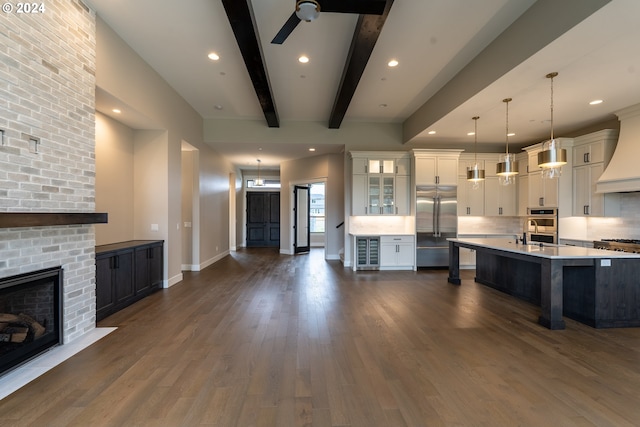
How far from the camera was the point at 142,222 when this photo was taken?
5059 mm

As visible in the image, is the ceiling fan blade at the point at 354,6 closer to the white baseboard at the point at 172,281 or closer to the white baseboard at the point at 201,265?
the white baseboard at the point at 172,281

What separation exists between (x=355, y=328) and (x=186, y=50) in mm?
4232

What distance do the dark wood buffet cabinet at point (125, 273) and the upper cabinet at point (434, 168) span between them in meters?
5.46

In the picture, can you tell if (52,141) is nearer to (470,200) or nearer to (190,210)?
(190,210)

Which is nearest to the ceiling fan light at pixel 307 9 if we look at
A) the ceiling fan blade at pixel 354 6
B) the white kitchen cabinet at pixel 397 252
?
the ceiling fan blade at pixel 354 6

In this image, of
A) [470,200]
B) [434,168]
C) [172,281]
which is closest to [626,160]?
[470,200]

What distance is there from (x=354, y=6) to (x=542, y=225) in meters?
6.06

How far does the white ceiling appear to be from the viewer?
3.07 m

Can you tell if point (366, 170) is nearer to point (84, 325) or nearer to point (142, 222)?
point (142, 222)

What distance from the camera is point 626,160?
4695 mm

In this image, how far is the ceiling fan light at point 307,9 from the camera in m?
2.28

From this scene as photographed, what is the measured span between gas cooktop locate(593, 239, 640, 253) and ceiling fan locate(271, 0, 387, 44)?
525 cm

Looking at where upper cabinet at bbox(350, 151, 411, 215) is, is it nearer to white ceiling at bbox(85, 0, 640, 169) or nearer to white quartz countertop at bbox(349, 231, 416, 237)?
white quartz countertop at bbox(349, 231, 416, 237)

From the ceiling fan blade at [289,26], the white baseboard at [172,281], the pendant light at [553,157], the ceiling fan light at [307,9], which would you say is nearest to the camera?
the ceiling fan light at [307,9]
